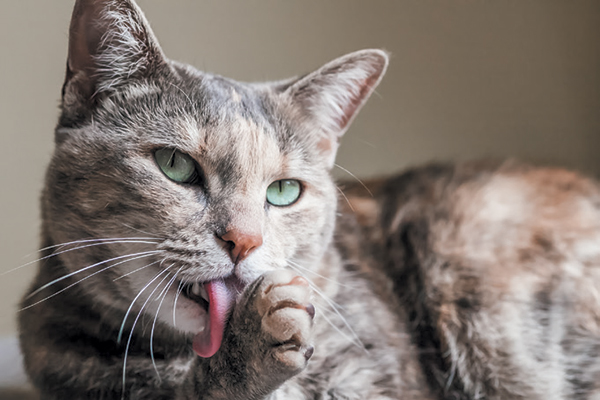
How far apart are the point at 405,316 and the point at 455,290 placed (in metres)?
0.14

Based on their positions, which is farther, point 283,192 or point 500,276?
point 500,276

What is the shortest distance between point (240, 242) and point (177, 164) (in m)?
0.21

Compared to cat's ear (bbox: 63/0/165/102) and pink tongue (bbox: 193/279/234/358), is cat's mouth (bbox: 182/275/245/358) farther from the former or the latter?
cat's ear (bbox: 63/0/165/102)

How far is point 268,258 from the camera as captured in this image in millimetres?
964

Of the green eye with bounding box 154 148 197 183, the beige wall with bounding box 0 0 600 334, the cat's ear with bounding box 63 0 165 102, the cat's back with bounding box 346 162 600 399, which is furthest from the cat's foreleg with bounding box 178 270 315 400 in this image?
the beige wall with bounding box 0 0 600 334

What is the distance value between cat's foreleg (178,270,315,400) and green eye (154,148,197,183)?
0.81ft

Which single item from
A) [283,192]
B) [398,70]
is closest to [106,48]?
[283,192]

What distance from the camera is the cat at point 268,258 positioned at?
36.2 inches

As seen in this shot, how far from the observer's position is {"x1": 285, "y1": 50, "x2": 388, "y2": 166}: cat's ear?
3.96ft

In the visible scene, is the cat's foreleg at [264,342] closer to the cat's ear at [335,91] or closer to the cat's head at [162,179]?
the cat's head at [162,179]

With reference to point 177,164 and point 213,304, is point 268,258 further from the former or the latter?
point 177,164

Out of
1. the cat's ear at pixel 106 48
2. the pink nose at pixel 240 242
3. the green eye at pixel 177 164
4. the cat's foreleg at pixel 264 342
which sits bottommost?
the cat's foreleg at pixel 264 342

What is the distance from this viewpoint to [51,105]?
1.64 m

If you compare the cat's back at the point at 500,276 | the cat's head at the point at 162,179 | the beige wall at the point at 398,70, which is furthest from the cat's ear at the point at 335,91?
the beige wall at the point at 398,70
